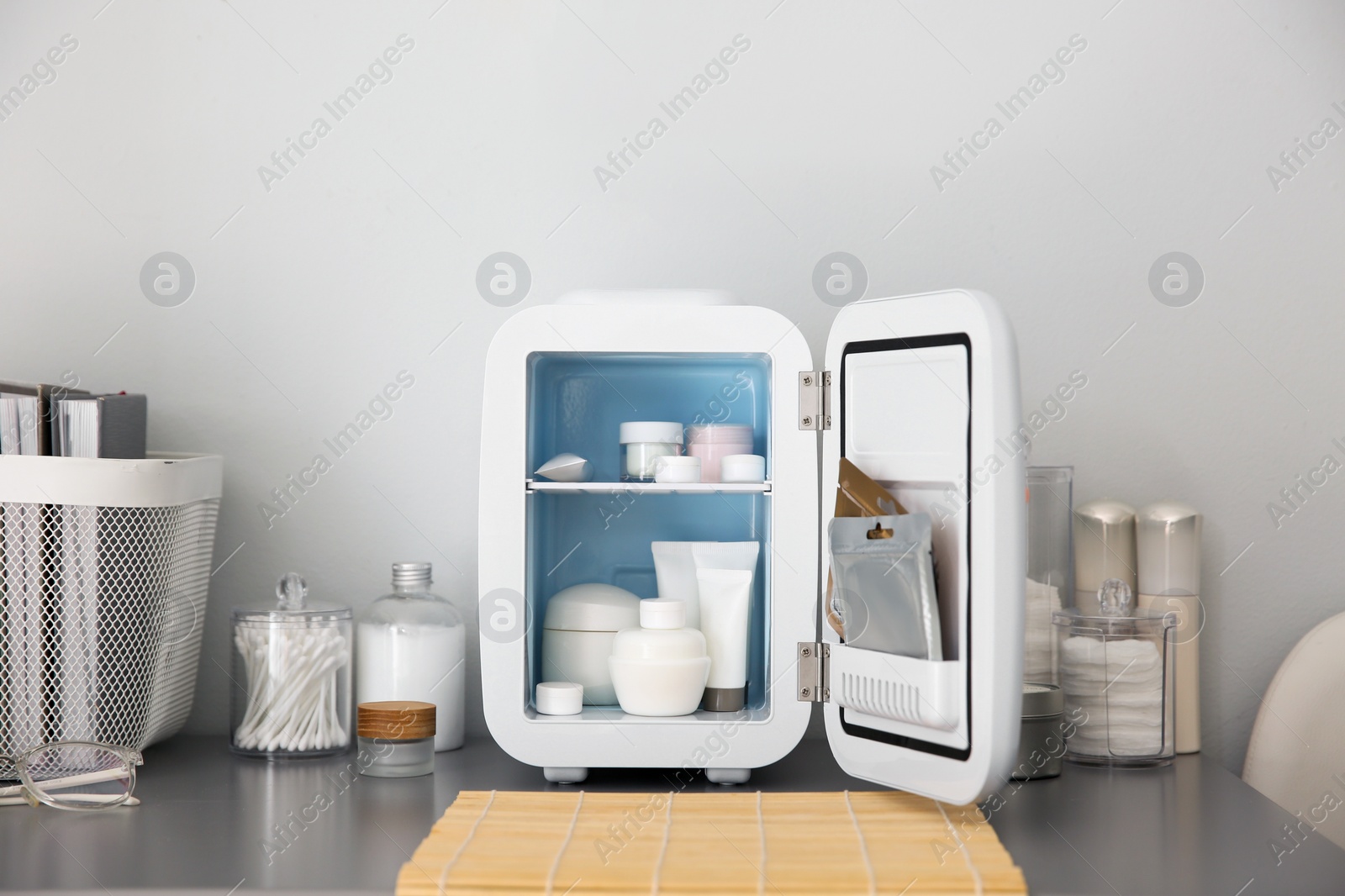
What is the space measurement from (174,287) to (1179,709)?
1.38 meters

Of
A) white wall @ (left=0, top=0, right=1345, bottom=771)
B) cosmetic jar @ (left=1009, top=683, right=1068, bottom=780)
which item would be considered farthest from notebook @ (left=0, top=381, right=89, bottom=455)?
cosmetic jar @ (left=1009, top=683, right=1068, bottom=780)

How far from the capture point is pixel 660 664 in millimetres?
1029

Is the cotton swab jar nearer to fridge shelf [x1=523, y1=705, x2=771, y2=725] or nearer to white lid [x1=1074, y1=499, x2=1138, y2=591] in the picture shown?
fridge shelf [x1=523, y1=705, x2=771, y2=725]

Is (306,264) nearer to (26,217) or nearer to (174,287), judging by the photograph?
(174,287)

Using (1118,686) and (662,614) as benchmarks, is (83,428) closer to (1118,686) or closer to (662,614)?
(662,614)

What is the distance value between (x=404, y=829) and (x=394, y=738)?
6.9 inches

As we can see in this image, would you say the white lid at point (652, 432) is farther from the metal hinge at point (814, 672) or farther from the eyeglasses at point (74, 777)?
the eyeglasses at point (74, 777)


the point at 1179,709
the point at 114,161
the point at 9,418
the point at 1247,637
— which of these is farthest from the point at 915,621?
the point at 114,161

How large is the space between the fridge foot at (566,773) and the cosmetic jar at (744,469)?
1.10 ft

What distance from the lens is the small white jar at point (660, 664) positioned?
1.03 meters

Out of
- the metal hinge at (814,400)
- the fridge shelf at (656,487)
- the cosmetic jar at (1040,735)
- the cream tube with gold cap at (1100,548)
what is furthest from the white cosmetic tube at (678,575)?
the cream tube with gold cap at (1100,548)

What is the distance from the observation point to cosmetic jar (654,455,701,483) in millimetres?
1089

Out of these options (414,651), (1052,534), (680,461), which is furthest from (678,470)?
(1052,534)

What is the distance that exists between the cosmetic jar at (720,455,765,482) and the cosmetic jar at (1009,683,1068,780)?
37cm
